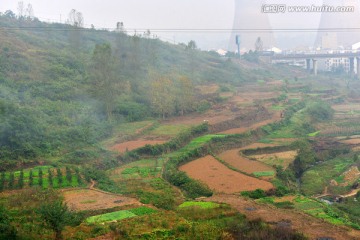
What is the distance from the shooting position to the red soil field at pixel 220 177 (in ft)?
59.2

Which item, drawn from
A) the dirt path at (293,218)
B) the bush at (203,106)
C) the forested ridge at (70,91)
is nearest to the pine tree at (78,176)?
the forested ridge at (70,91)

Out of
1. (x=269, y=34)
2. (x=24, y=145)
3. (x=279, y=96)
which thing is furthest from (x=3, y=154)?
(x=269, y=34)

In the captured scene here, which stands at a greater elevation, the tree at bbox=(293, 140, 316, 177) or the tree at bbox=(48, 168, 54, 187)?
the tree at bbox=(48, 168, 54, 187)

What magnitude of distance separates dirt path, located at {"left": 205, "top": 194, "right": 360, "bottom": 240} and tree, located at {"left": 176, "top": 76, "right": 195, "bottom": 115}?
1774 centimetres

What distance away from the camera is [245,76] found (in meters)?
58.2

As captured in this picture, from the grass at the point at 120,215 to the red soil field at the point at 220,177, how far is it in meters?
3.97

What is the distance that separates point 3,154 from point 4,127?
150cm

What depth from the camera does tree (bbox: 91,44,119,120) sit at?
2759 centimetres

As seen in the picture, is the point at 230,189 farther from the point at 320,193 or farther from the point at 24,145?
the point at 24,145

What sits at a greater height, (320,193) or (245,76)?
(245,76)

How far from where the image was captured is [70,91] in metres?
30.5

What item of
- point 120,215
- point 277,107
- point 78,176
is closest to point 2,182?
point 78,176

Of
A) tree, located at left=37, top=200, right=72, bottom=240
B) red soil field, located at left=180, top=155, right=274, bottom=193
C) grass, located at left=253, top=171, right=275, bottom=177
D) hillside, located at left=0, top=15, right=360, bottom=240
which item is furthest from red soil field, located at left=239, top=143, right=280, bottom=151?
tree, located at left=37, top=200, right=72, bottom=240

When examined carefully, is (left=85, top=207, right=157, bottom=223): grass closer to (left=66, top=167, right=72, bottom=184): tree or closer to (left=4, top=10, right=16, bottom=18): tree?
(left=66, top=167, right=72, bottom=184): tree
